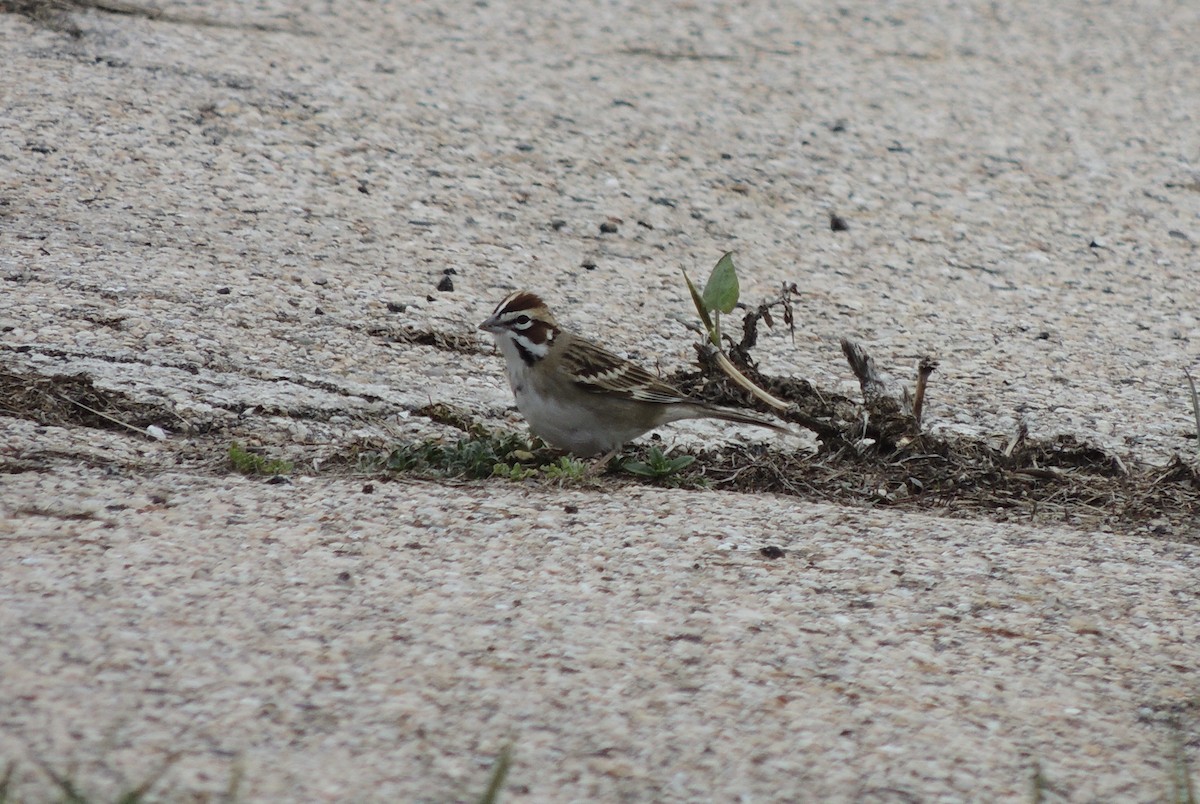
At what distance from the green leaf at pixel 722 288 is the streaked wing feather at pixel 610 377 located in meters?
0.38

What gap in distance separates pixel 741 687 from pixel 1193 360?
4.53 meters

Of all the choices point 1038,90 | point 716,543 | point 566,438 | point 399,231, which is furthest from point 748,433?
point 1038,90

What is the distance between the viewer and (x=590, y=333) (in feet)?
23.1

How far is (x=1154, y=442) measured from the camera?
6266mm

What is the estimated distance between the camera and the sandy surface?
3.44 meters

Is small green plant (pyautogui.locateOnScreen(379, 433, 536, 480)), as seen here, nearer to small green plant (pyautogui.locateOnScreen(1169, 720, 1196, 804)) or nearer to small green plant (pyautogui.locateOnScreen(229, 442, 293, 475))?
small green plant (pyautogui.locateOnScreen(229, 442, 293, 475))

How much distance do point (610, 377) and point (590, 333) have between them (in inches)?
58.7

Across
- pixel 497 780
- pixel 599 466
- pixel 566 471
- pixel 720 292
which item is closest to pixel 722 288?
pixel 720 292

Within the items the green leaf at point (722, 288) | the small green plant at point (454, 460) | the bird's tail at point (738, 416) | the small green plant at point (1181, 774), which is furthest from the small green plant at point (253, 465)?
the small green plant at point (1181, 774)

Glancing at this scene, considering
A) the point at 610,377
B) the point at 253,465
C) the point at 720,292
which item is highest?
the point at 720,292

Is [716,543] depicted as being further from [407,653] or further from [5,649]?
[5,649]

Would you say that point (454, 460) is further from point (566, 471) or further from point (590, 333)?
point (590, 333)

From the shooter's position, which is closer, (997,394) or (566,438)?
(566,438)

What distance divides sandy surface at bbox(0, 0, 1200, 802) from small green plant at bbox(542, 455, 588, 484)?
13 cm
